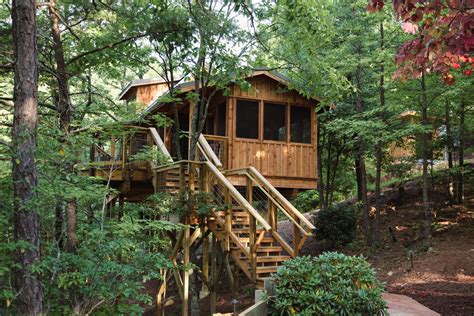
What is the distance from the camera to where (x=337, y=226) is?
1390 centimetres

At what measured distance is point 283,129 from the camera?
13.3 meters

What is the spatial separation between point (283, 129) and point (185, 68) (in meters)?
4.67

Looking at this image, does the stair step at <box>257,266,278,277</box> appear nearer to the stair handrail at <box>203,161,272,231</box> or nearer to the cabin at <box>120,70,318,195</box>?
the stair handrail at <box>203,161,272,231</box>

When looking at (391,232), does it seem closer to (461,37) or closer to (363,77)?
(363,77)

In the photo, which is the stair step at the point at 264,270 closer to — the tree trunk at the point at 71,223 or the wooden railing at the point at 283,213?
the wooden railing at the point at 283,213

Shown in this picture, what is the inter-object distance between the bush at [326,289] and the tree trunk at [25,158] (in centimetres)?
304

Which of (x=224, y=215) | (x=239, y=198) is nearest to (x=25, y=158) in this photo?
(x=239, y=198)

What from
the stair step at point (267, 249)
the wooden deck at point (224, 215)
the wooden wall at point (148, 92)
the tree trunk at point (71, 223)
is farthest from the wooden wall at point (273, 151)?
the tree trunk at point (71, 223)

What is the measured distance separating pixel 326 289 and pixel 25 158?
4008 millimetres

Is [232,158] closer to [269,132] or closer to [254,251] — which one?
[269,132]

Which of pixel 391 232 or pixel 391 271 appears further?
pixel 391 232

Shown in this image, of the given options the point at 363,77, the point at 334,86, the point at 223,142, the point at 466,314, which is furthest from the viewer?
the point at 363,77

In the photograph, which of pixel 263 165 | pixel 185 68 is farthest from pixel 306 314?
pixel 263 165

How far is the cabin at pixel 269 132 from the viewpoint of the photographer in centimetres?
1250
